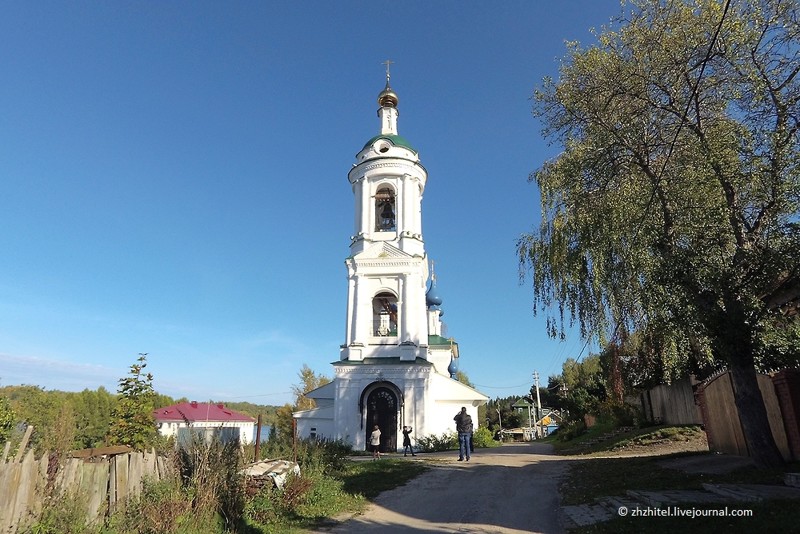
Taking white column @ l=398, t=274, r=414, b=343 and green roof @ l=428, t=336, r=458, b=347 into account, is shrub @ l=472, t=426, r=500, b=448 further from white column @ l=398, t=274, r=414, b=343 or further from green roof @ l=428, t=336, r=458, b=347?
white column @ l=398, t=274, r=414, b=343

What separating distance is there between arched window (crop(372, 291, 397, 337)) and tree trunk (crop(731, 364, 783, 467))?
722 inches

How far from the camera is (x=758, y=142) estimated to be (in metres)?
9.29

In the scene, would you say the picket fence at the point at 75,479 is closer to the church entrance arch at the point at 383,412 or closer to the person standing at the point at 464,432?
the person standing at the point at 464,432

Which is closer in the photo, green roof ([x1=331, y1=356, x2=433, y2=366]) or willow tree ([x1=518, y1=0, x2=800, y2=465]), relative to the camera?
willow tree ([x1=518, y1=0, x2=800, y2=465])

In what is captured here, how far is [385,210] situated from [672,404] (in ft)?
55.6

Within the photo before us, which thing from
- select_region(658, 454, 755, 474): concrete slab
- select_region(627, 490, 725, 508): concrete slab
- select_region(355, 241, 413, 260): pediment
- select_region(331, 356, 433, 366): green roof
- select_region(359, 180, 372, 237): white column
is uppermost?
select_region(359, 180, 372, 237): white column

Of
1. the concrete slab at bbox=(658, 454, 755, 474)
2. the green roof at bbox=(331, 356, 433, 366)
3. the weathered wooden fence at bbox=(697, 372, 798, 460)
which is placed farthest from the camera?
the green roof at bbox=(331, 356, 433, 366)

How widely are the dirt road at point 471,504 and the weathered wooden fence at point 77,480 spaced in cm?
316

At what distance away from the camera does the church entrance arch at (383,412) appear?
946 inches

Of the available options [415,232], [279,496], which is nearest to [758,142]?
[279,496]

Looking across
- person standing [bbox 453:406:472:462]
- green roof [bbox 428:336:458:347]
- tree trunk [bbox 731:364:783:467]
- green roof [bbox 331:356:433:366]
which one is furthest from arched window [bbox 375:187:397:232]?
tree trunk [bbox 731:364:783:467]

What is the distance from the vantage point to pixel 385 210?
28.8 m

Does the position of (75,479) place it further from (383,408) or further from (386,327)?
(386,327)

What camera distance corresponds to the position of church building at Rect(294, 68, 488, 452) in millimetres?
24328
